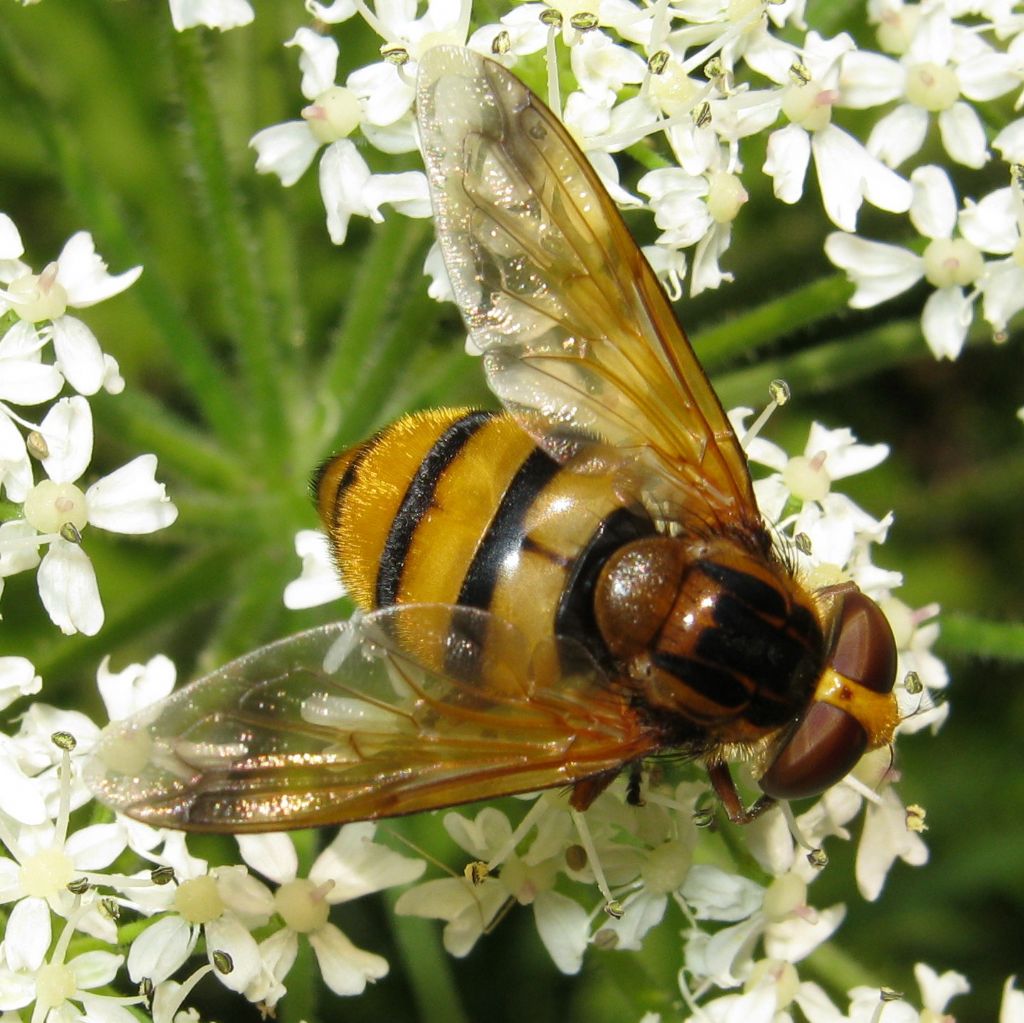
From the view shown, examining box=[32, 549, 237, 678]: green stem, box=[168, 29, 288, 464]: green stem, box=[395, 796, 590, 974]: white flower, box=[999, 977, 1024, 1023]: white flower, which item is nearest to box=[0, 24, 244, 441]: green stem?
box=[168, 29, 288, 464]: green stem

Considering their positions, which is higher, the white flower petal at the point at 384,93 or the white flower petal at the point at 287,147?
the white flower petal at the point at 384,93

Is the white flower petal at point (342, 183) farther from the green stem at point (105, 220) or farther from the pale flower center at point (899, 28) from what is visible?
the pale flower center at point (899, 28)

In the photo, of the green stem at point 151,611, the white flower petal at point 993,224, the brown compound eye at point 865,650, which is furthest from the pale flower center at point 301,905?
the white flower petal at point 993,224

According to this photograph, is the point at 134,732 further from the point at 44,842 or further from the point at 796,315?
the point at 796,315

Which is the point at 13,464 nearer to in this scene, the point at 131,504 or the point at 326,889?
the point at 131,504

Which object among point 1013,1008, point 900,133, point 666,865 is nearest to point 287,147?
point 900,133

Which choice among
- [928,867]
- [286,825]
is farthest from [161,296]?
[928,867]
